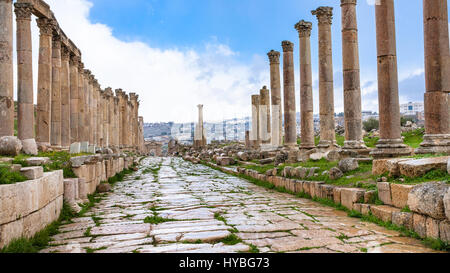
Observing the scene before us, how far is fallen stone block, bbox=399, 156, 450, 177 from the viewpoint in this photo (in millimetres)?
6438

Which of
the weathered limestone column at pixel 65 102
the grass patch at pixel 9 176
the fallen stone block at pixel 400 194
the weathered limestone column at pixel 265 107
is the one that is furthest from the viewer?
the weathered limestone column at pixel 265 107

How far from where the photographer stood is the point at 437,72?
9.49 m

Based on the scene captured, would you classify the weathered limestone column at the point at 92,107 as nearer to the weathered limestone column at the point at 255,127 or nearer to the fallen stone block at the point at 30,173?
the weathered limestone column at the point at 255,127

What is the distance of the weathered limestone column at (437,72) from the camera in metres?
9.42

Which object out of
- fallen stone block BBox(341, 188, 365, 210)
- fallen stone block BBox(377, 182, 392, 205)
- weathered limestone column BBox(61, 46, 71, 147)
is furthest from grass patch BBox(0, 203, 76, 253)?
weathered limestone column BBox(61, 46, 71, 147)

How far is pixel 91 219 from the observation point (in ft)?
22.9

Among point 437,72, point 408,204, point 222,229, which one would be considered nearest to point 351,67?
point 437,72

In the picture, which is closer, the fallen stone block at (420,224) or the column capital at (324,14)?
the fallen stone block at (420,224)

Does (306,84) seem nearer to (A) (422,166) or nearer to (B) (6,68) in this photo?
(A) (422,166)

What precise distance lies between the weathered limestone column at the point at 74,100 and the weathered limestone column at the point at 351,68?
565 inches

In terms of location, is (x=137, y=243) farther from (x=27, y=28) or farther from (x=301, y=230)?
(x=27, y=28)

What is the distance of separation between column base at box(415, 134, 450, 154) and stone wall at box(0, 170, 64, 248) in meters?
8.71

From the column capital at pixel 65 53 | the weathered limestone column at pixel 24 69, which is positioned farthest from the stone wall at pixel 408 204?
the column capital at pixel 65 53

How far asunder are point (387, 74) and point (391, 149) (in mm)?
2133
